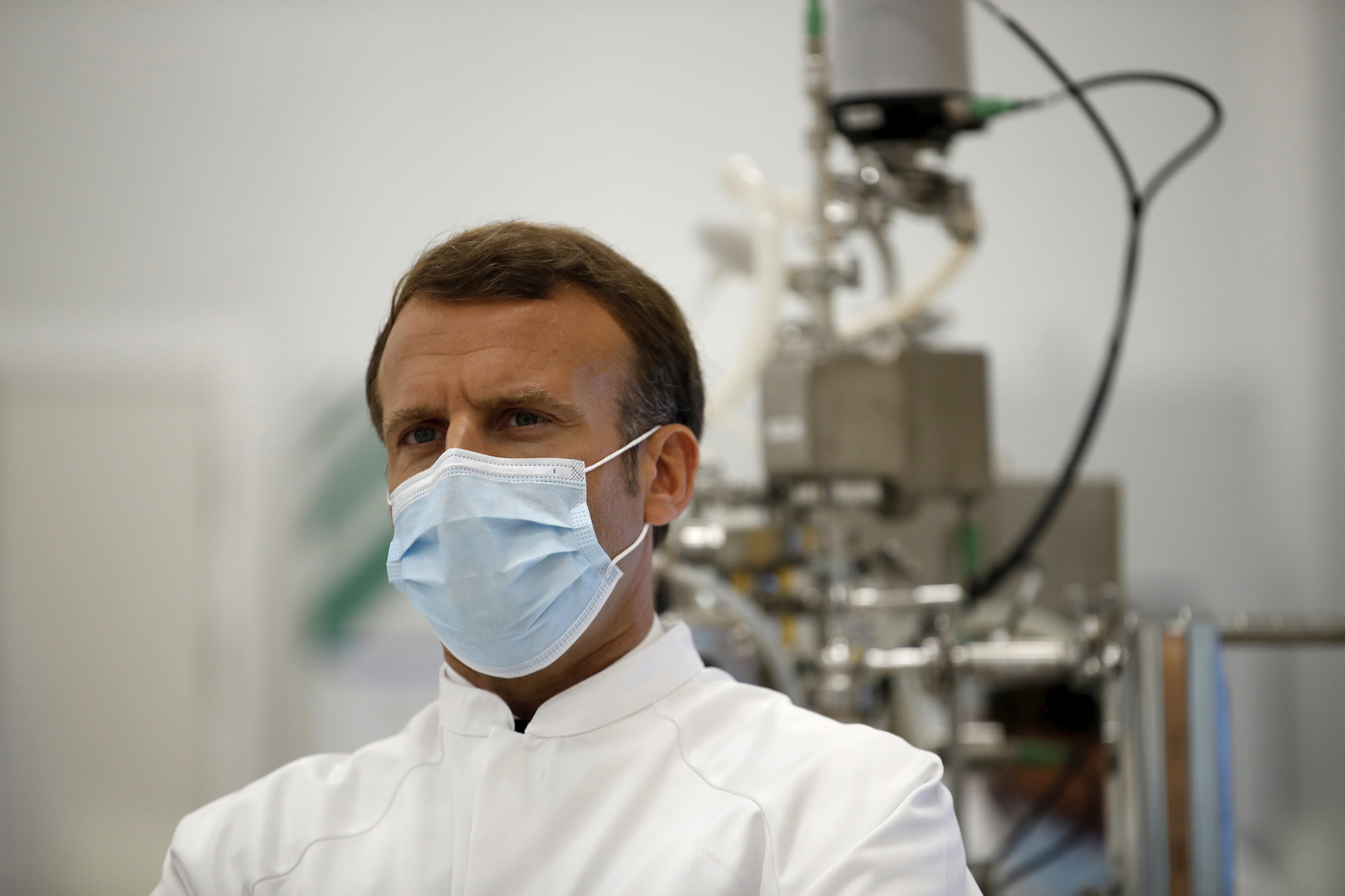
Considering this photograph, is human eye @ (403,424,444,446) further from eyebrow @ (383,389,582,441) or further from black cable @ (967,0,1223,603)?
black cable @ (967,0,1223,603)

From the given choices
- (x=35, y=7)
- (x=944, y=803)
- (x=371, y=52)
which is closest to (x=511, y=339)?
(x=944, y=803)

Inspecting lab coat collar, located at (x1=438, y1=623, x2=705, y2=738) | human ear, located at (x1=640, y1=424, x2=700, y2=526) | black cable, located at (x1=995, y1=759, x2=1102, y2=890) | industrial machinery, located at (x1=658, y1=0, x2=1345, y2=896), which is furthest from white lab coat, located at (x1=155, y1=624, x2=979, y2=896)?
black cable, located at (x1=995, y1=759, x2=1102, y2=890)

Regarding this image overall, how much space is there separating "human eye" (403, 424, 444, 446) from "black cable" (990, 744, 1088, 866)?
1.44 metres

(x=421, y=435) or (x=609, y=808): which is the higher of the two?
(x=421, y=435)

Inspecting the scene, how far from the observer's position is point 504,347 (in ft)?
2.93

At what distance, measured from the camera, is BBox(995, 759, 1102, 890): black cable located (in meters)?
1.93

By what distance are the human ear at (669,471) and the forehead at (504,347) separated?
0.08 meters

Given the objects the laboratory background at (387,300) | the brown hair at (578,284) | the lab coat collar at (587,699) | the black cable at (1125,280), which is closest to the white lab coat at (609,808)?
the lab coat collar at (587,699)

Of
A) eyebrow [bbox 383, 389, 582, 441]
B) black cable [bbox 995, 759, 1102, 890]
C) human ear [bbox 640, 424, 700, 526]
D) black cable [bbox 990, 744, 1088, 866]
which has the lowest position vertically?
black cable [bbox 995, 759, 1102, 890]

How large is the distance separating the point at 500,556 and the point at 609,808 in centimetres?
22

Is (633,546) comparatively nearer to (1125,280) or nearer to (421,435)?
(421,435)

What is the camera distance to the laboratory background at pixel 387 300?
9.19 ft

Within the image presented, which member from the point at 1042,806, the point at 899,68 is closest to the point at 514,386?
the point at 899,68

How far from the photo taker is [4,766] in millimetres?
2930
